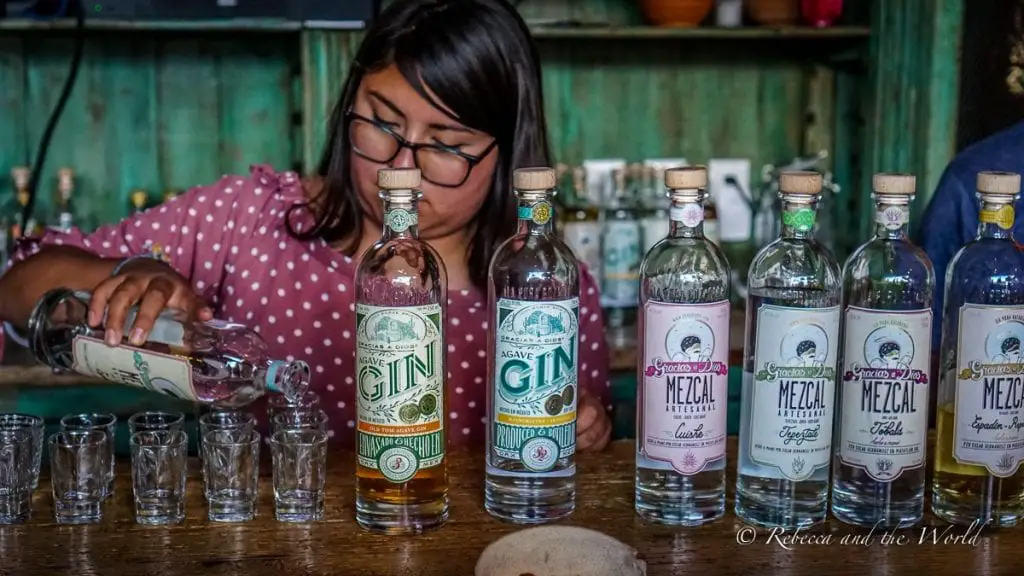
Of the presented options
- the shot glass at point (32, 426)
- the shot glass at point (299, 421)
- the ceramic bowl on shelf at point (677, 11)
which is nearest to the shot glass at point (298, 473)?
the shot glass at point (299, 421)

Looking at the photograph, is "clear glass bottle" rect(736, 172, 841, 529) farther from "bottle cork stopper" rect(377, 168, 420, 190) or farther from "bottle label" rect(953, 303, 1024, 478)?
"bottle cork stopper" rect(377, 168, 420, 190)

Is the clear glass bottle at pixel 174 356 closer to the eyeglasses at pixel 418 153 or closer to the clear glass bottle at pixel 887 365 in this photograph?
the eyeglasses at pixel 418 153

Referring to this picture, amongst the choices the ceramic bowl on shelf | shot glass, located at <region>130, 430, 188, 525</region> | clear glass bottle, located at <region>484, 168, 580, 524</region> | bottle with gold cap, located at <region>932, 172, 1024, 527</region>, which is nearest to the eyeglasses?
clear glass bottle, located at <region>484, 168, 580, 524</region>

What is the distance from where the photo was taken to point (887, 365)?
94cm

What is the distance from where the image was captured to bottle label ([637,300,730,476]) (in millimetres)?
940

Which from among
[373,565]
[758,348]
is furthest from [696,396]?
[373,565]

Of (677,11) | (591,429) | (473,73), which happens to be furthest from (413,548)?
(677,11)

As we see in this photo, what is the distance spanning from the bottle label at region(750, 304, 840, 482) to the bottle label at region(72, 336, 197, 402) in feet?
1.68

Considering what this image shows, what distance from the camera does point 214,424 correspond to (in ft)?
3.21

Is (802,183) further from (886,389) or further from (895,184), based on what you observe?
(886,389)

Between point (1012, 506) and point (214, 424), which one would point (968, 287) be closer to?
point (1012, 506)

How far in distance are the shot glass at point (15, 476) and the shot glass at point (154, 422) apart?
3.5 inches

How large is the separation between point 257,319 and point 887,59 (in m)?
1.54

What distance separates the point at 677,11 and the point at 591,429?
1452 millimetres
